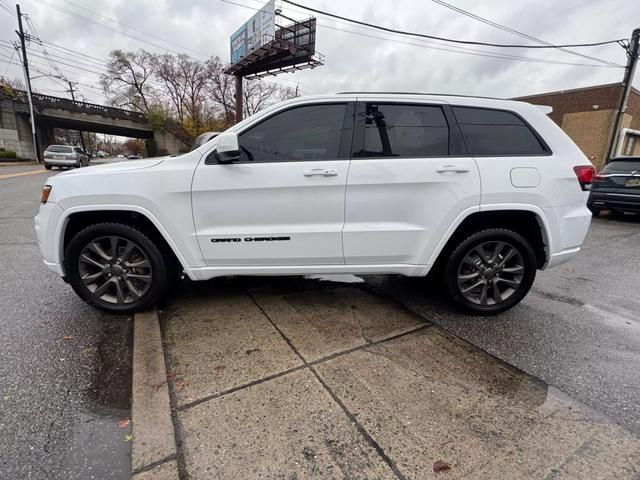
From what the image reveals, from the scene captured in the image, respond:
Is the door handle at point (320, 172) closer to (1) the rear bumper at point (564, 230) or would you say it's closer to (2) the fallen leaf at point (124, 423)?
(1) the rear bumper at point (564, 230)

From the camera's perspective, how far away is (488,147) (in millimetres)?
2896

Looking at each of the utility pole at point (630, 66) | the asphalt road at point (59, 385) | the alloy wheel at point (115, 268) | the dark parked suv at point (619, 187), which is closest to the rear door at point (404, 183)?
the alloy wheel at point (115, 268)

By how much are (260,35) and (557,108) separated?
22534 mm

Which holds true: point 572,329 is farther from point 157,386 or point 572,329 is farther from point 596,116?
point 596,116

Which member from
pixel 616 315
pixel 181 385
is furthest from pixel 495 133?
pixel 181 385

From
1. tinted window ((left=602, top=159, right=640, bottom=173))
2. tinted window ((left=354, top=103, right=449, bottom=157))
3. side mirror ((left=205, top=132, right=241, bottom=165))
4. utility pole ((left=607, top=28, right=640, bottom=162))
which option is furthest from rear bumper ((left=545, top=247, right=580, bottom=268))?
utility pole ((left=607, top=28, right=640, bottom=162))

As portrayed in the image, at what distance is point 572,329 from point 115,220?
162 inches

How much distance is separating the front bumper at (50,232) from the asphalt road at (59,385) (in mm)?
529

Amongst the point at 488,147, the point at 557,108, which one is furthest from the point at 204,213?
the point at 557,108

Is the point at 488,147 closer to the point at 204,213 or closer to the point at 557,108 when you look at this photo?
the point at 204,213

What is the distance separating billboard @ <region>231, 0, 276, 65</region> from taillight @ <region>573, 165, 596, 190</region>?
28500mm

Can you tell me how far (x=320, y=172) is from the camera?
8.83ft

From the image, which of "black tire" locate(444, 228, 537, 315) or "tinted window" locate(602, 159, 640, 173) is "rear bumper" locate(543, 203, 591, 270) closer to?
"black tire" locate(444, 228, 537, 315)

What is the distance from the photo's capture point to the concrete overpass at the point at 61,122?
32.4 meters
